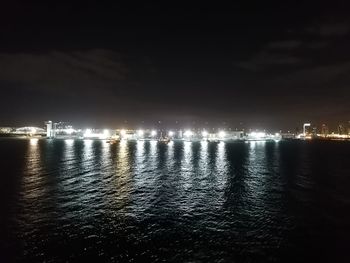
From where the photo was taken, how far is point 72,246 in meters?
28.1

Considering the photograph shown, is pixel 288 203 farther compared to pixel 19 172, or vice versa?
pixel 19 172

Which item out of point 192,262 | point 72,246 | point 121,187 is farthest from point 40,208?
point 192,262

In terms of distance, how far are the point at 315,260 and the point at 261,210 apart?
620 inches

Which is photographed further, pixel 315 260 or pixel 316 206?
pixel 316 206

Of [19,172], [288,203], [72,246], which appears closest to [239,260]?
[72,246]

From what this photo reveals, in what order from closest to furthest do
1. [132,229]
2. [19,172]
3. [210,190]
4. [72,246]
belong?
[72,246]
[132,229]
[210,190]
[19,172]

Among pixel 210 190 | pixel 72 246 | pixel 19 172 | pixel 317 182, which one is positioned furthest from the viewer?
pixel 19 172

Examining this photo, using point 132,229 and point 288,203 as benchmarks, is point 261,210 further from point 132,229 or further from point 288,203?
point 132,229

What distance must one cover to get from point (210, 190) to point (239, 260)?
30.8 meters

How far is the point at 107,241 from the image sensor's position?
29.6 m

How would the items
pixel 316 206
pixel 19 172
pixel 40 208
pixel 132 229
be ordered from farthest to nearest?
1. pixel 19 172
2. pixel 316 206
3. pixel 40 208
4. pixel 132 229

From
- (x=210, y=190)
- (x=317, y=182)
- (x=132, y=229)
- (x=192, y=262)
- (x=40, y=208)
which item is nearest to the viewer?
(x=192, y=262)

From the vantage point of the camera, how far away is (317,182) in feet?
221

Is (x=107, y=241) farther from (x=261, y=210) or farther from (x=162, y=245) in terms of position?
(x=261, y=210)
